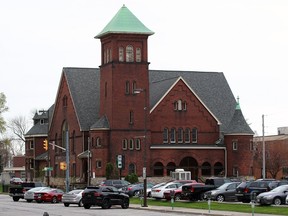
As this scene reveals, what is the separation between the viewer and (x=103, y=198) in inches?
2286

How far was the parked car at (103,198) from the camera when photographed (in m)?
58.0

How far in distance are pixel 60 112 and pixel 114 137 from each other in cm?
1594

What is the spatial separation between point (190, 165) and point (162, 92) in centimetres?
1027

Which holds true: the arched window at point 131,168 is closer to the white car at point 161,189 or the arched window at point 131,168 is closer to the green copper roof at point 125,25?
the green copper roof at point 125,25

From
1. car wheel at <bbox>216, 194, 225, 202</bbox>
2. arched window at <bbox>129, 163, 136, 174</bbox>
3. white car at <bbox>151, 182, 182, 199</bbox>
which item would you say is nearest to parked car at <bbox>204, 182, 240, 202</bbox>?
car wheel at <bbox>216, 194, 225, 202</bbox>

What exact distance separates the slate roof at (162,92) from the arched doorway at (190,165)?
646 centimetres

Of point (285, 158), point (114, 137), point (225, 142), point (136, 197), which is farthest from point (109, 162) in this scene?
point (285, 158)

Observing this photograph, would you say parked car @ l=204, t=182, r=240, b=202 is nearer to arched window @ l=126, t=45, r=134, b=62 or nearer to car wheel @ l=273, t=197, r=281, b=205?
car wheel @ l=273, t=197, r=281, b=205

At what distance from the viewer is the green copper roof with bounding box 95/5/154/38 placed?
101 meters

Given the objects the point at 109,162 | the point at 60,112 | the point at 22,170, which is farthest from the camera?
the point at 22,170

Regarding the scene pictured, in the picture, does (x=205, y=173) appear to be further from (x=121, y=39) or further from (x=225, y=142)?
(x=121, y=39)

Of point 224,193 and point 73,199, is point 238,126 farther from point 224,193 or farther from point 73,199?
point 73,199

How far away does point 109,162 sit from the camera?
10031cm

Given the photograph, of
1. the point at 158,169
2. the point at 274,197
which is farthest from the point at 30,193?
the point at 158,169
